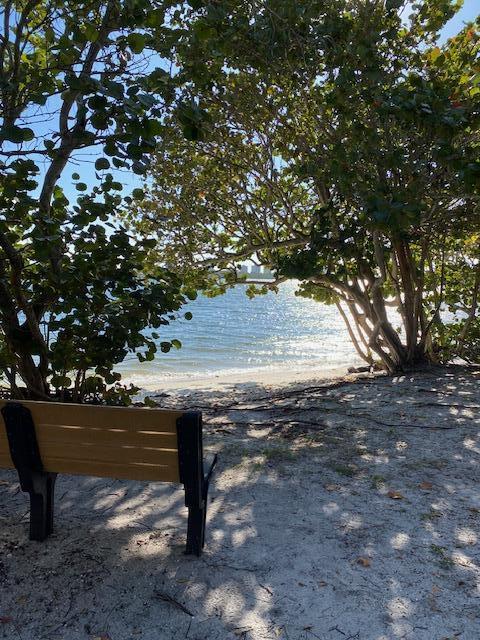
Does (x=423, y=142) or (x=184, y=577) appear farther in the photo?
(x=423, y=142)

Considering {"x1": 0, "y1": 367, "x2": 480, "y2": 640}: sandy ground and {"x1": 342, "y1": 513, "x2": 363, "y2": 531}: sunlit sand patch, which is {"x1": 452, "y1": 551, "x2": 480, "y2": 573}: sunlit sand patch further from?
{"x1": 342, "y1": 513, "x2": 363, "y2": 531}: sunlit sand patch

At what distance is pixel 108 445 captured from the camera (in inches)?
109

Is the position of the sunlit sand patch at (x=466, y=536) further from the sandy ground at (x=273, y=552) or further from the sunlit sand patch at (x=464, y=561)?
the sunlit sand patch at (x=464, y=561)

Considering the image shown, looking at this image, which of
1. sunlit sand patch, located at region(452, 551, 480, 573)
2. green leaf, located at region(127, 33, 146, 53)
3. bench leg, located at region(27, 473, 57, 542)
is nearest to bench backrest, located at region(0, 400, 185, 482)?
bench leg, located at region(27, 473, 57, 542)

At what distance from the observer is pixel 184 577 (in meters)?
2.67

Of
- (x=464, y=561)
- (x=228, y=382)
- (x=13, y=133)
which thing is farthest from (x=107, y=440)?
(x=228, y=382)

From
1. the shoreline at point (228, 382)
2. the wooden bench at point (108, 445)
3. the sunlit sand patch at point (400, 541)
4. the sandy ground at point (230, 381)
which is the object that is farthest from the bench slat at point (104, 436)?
the sandy ground at point (230, 381)

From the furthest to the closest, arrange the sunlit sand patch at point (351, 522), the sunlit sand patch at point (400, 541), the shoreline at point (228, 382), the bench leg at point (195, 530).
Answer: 1. the shoreline at point (228, 382)
2. the sunlit sand patch at point (351, 522)
3. the sunlit sand patch at point (400, 541)
4. the bench leg at point (195, 530)

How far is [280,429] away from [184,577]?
2.86 meters

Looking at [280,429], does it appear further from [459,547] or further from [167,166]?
[167,166]

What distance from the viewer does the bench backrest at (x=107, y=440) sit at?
2.68 m

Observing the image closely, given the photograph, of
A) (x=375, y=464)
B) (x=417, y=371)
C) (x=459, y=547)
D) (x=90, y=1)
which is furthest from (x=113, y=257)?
(x=417, y=371)

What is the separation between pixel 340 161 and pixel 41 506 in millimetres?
5112

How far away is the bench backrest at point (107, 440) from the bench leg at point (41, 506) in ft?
0.55
